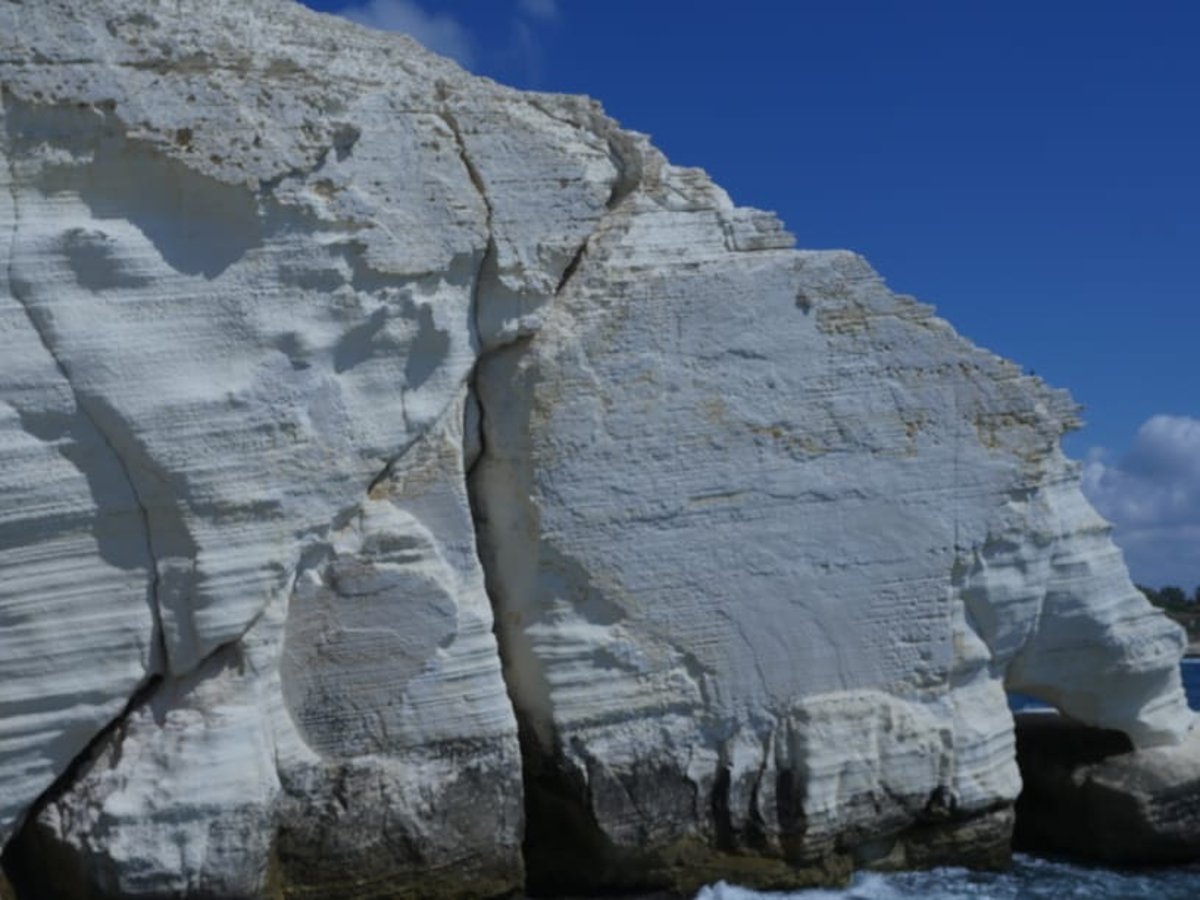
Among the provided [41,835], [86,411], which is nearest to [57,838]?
[41,835]

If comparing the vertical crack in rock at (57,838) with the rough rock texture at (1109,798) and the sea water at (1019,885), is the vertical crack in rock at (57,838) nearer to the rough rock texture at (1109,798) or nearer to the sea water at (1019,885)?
the sea water at (1019,885)

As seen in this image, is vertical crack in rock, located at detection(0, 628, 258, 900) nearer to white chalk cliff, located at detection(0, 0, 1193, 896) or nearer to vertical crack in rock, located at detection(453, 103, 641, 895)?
white chalk cliff, located at detection(0, 0, 1193, 896)

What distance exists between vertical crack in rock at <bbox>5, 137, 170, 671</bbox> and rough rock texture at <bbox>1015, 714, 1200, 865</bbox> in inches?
252

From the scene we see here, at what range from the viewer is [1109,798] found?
1084 cm

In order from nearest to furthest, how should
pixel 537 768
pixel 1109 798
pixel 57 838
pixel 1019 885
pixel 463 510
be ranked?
pixel 57 838 < pixel 463 510 < pixel 537 768 < pixel 1019 885 < pixel 1109 798

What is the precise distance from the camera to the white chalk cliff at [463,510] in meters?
7.84

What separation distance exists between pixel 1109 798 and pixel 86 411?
7179 mm

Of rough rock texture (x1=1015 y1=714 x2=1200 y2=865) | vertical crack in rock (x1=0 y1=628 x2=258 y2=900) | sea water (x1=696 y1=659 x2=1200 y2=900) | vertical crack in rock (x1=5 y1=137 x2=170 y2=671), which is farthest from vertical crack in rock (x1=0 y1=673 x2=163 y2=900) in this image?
rough rock texture (x1=1015 y1=714 x2=1200 y2=865)

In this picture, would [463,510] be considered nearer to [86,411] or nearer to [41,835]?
[86,411]

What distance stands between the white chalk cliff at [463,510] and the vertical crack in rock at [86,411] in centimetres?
2

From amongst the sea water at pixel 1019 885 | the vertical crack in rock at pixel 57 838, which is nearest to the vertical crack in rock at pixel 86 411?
the vertical crack in rock at pixel 57 838

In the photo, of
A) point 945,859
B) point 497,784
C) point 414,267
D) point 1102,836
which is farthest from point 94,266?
point 1102,836

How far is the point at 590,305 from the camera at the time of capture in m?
9.32

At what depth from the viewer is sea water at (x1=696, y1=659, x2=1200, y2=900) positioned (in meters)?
9.55
